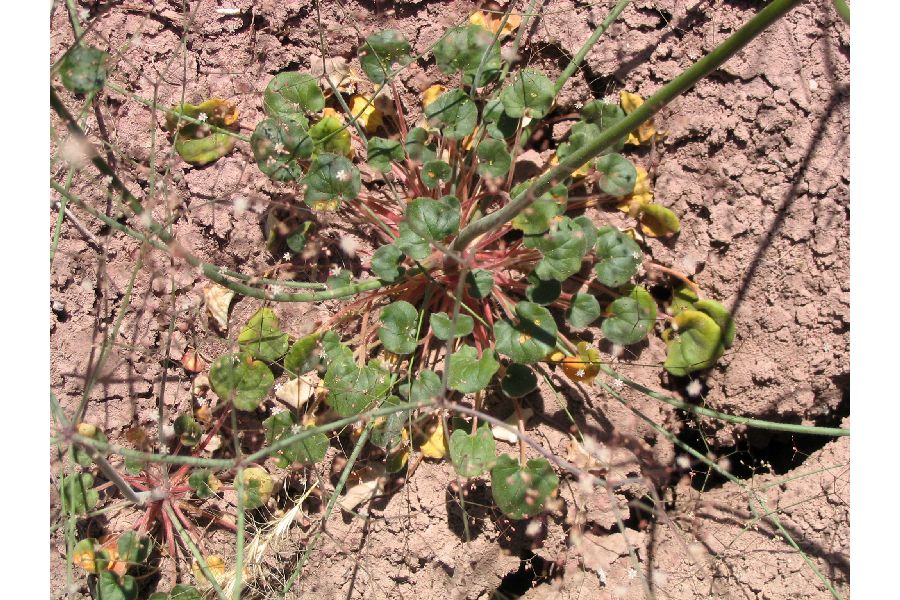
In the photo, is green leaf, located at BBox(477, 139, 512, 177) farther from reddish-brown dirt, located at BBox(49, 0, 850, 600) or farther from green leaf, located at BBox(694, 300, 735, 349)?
green leaf, located at BBox(694, 300, 735, 349)

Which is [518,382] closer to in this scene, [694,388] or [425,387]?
[425,387]

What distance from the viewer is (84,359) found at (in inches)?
86.2

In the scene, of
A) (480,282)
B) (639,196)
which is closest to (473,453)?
(480,282)

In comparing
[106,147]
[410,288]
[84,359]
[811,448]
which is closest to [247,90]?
[106,147]

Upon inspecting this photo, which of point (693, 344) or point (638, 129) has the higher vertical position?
point (638, 129)

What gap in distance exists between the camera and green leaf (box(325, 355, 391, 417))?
1.88m

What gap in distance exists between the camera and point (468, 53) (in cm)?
196

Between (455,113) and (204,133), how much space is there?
0.78 metres

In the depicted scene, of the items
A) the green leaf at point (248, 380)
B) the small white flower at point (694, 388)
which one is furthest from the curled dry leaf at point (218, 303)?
the small white flower at point (694, 388)

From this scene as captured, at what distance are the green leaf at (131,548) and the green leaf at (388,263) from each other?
3.27 ft

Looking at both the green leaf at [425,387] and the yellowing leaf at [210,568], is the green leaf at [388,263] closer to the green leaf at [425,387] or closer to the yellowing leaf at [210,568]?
the green leaf at [425,387]

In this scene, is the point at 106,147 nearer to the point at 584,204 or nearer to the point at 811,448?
the point at 584,204

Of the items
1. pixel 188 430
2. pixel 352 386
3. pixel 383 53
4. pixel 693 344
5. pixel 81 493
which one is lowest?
pixel 81 493

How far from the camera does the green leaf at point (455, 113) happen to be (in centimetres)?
196
